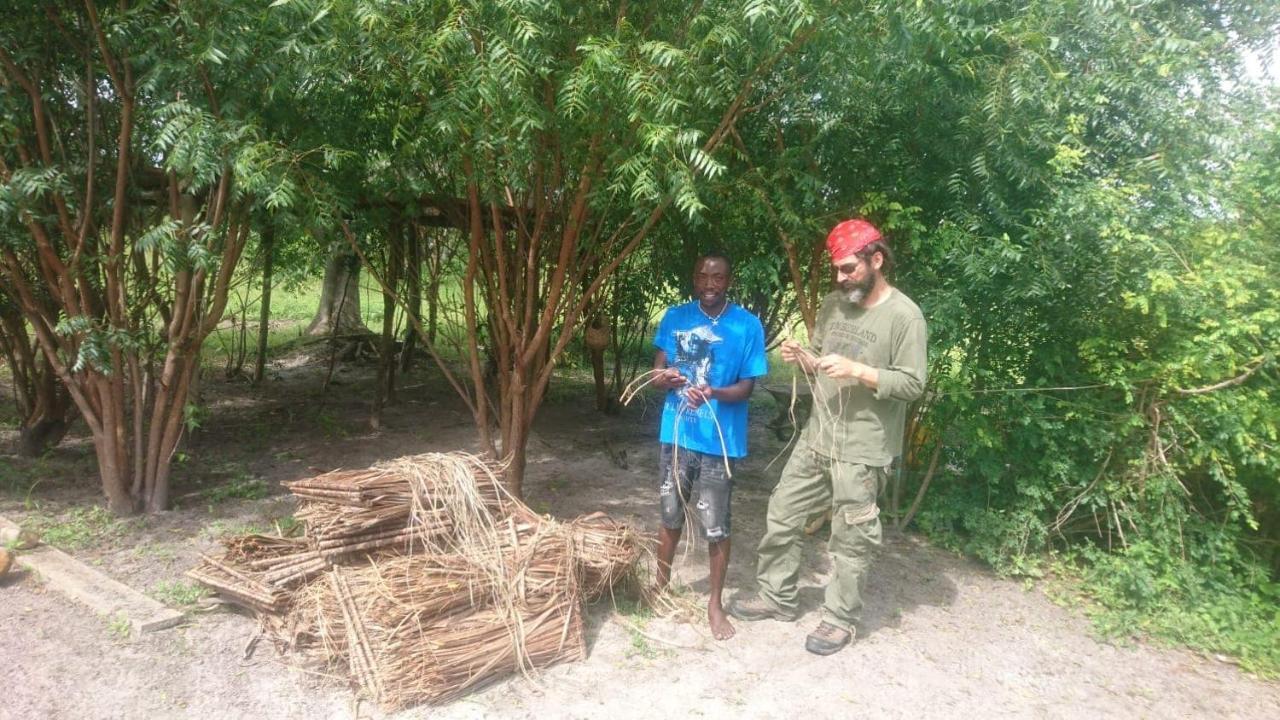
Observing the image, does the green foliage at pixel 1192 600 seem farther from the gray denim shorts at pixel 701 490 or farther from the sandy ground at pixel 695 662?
the gray denim shorts at pixel 701 490

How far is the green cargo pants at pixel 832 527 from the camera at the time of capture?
3.66 meters

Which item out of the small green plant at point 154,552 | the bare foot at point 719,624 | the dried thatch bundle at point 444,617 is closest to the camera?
the dried thatch bundle at point 444,617

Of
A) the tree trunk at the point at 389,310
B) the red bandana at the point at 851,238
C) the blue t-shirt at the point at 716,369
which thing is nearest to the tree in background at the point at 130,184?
the tree trunk at the point at 389,310

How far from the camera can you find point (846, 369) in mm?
3471

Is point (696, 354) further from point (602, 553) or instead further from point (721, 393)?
point (602, 553)

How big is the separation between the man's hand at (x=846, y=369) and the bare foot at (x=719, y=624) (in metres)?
1.23

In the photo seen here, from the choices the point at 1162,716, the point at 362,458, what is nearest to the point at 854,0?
the point at 1162,716

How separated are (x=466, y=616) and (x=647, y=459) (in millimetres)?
3831

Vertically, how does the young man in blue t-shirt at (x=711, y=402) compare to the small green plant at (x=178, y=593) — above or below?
above

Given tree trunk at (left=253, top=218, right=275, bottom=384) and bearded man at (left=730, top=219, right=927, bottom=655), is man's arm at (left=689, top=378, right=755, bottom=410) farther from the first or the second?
tree trunk at (left=253, top=218, right=275, bottom=384)

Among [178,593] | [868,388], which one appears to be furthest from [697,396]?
[178,593]

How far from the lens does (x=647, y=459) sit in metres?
7.09

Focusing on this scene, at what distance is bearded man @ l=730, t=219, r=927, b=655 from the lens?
3527 millimetres

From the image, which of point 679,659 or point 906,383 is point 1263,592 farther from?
point 679,659
